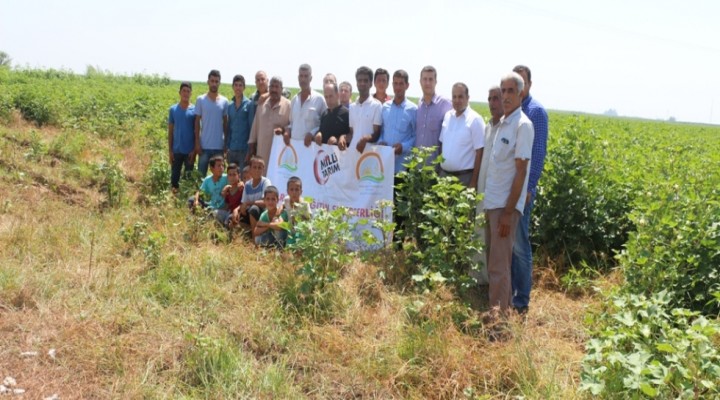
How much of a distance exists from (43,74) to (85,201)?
29.4 metres

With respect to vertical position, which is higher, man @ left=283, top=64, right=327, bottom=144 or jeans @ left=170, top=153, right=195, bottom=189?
man @ left=283, top=64, right=327, bottom=144

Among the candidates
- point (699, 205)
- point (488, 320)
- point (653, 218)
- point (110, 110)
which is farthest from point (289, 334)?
point (110, 110)

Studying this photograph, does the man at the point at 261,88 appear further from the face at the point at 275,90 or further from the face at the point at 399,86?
the face at the point at 399,86

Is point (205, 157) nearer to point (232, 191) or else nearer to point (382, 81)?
point (232, 191)

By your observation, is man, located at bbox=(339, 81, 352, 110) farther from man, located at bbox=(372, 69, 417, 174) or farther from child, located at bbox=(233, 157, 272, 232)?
child, located at bbox=(233, 157, 272, 232)

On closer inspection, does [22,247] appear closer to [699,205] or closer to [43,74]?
[699,205]

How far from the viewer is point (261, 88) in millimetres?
7879

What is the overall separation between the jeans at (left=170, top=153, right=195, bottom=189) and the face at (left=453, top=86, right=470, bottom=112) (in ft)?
14.6

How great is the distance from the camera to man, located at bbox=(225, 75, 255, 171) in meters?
7.98

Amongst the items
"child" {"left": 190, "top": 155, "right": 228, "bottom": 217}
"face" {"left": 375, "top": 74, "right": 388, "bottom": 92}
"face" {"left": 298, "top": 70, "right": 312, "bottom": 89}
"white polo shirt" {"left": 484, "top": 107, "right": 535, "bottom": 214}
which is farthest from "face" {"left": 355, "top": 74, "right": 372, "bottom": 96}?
"white polo shirt" {"left": 484, "top": 107, "right": 535, "bottom": 214}

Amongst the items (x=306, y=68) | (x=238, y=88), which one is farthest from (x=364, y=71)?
(x=238, y=88)

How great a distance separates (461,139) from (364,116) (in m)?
1.41

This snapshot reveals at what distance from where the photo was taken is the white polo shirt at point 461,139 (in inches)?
219

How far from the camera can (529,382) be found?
3645 mm
